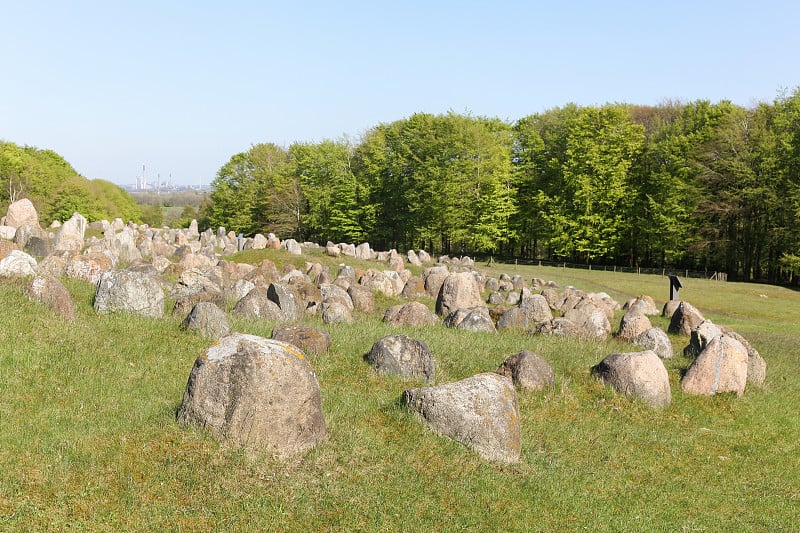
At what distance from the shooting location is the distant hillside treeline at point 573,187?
53.5 meters

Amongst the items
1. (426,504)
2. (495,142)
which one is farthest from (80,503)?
(495,142)

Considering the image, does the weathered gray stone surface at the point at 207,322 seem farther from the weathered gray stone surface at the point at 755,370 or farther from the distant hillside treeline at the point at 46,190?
the distant hillside treeline at the point at 46,190

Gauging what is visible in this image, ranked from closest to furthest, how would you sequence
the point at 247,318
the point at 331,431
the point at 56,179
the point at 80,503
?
the point at 80,503, the point at 331,431, the point at 247,318, the point at 56,179

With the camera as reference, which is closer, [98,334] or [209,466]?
[209,466]

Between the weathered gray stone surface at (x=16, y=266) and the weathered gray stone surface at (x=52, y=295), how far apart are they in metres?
3.08

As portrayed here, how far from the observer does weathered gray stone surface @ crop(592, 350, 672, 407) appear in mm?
13531

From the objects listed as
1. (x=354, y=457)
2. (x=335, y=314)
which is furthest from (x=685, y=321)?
(x=354, y=457)

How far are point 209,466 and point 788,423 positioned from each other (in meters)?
12.1

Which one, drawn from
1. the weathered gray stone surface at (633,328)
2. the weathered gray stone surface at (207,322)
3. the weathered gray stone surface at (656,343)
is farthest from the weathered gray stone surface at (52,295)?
the weathered gray stone surface at (633,328)

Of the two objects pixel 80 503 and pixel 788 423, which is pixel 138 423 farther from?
pixel 788 423

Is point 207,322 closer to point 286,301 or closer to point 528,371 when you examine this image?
point 286,301

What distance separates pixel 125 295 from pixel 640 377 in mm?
11369

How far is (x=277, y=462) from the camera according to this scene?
320 inches

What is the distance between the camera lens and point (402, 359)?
1244 cm
